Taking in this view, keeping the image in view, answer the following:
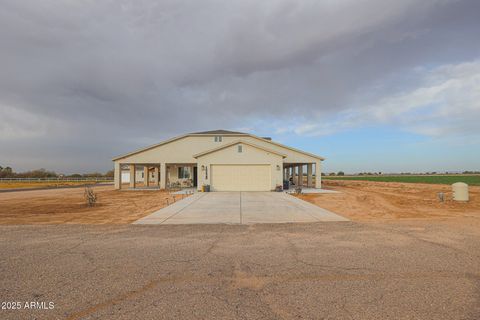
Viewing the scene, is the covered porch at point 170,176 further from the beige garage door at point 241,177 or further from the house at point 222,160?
the beige garage door at point 241,177

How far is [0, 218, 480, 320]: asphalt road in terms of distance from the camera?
3416 mm

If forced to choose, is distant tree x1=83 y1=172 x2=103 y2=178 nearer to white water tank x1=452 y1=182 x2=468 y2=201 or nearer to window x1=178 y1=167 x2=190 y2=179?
window x1=178 y1=167 x2=190 y2=179

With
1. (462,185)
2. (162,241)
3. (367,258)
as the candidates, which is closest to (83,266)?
(162,241)

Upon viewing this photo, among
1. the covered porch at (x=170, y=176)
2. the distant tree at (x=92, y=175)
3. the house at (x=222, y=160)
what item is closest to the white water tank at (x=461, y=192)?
the house at (x=222, y=160)

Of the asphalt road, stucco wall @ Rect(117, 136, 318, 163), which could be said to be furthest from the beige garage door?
the asphalt road

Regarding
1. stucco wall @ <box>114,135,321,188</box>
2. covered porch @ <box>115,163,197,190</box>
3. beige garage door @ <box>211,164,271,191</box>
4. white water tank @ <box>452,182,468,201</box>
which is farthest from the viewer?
covered porch @ <box>115,163,197,190</box>

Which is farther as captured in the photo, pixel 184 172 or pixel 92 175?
pixel 92 175

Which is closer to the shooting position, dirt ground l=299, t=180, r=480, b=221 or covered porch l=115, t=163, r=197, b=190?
dirt ground l=299, t=180, r=480, b=221

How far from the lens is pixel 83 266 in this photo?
503cm

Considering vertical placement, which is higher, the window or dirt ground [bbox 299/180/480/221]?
the window

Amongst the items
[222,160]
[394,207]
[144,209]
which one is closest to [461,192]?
[394,207]

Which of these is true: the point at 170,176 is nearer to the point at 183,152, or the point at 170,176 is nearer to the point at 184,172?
the point at 184,172

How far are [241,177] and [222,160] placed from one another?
2.39 metres

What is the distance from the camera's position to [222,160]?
79.8 feet
